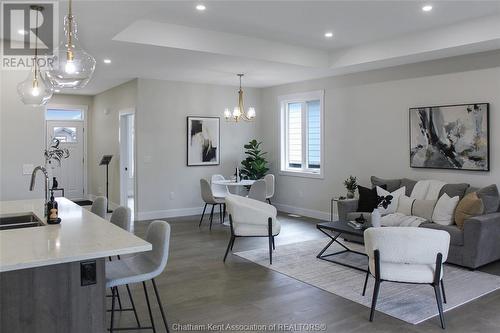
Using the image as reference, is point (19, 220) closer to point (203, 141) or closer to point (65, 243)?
point (65, 243)

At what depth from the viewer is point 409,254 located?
3295 mm

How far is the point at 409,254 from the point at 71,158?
9.38 meters

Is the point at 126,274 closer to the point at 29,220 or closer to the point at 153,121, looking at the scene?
the point at 29,220

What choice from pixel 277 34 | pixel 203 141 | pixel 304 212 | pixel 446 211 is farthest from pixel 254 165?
pixel 446 211

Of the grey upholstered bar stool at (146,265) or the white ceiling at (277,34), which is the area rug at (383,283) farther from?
the white ceiling at (277,34)

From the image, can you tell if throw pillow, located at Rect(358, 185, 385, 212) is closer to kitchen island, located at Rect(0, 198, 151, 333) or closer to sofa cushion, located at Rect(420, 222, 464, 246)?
sofa cushion, located at Rect(420, 222, 464, 246)

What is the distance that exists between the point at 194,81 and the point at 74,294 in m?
6.42

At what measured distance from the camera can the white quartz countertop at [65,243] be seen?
6.92 ft

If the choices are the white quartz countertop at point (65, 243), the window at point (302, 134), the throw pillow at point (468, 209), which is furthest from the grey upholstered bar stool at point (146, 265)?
the window at point (302, 134)

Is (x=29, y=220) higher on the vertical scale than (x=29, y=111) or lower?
lower

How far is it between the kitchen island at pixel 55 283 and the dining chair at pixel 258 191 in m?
4.47

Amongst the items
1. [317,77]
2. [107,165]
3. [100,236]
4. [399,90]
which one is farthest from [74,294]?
[107,165]

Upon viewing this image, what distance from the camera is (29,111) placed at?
5.00 m

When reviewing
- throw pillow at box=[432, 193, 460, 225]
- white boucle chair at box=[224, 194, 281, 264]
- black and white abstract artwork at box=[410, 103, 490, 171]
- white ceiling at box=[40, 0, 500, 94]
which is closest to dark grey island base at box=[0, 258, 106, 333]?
white ceiling at box=[40, 0, 500, 94]
